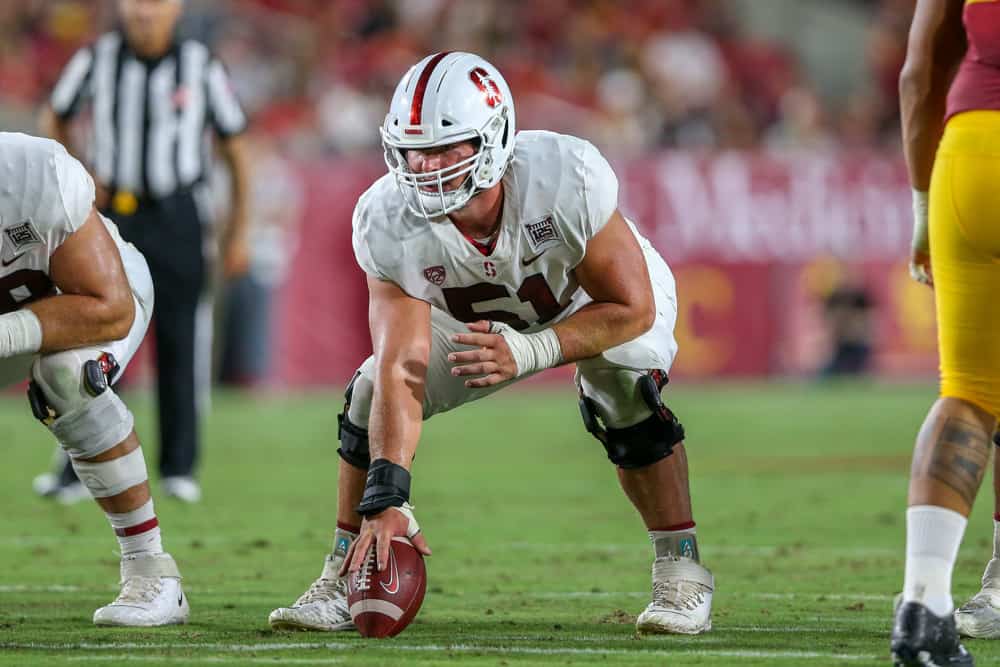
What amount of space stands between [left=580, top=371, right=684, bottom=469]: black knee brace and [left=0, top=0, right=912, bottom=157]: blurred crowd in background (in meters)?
8.86

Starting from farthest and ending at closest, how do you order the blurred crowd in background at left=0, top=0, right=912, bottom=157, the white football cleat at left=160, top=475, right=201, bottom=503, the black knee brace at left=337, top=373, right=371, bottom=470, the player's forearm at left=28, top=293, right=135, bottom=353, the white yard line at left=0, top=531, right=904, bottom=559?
the blurred crowd in background at left=0, top=0, right=912, bottom=157
the white football cleat at left=160, top=475, right=201, bottom=503
the white yard line at left=0, top=531, right=904, bottom=559
the black knee brace at left=337, top=373, right=371, bottom=470
the player's forearm at left=28, top=293, right=135, bottom=353

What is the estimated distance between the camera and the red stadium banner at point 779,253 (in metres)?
13.4

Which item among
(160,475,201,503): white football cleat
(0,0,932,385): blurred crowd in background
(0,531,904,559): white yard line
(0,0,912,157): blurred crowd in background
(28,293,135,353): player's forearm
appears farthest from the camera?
(0,0,912,157): blurred crowd in background

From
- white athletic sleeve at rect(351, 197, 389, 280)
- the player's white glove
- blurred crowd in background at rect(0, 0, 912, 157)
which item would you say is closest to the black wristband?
white athletic sleeve at rect(351, 197, 389, 280)

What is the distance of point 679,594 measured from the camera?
156 inches

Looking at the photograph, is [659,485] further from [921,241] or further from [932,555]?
[932,555]

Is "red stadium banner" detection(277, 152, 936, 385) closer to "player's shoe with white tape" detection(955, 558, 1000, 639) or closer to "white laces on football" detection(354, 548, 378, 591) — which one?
"player's shoe with white tape" detection(955, 558, 1000, 639)

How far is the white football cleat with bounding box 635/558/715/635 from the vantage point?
3.85 meters

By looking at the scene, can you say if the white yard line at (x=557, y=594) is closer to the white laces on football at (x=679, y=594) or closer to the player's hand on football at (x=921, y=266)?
the white laces on football at (x=679, y=594)

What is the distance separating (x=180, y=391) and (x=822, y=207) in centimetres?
789

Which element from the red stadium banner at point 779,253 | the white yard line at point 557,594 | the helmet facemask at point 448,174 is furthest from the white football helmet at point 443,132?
the red stadium banner at point 779,253

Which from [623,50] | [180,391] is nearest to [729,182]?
[623,50]

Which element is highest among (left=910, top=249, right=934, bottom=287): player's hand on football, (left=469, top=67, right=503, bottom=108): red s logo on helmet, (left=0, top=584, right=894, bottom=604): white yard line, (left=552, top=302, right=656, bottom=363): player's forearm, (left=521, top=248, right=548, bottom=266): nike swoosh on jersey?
(left=469, top=67, right=503, bottom=108): red s logo on helmet

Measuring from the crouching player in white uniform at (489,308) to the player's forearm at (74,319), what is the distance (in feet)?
1.98
